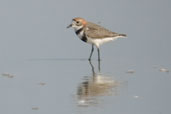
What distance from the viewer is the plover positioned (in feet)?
43.8

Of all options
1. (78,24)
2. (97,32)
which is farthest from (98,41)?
(78,24)

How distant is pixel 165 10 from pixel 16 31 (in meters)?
3.99

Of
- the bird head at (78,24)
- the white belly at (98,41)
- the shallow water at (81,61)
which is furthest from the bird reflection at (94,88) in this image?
the bird head at (78,24)

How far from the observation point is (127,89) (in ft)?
33.6

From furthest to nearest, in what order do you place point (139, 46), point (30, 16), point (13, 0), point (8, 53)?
1. point (13, 0)
2. point (30, 16)
3. point (139, 46)
4. point (8, 53)

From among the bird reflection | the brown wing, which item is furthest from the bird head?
the bird reflection

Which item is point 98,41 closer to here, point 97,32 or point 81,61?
point 97,32

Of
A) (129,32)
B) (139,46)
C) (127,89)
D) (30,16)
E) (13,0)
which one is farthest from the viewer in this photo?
(13,0)

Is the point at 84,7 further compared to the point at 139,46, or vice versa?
the point at 84,7

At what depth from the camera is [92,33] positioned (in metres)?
13.4

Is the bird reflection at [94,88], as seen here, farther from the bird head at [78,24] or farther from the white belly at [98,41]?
the bird head at [78,24]

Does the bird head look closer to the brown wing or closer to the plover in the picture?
the plover

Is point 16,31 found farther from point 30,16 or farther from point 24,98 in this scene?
point 24,98

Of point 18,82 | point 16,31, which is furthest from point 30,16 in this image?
point 18,82
